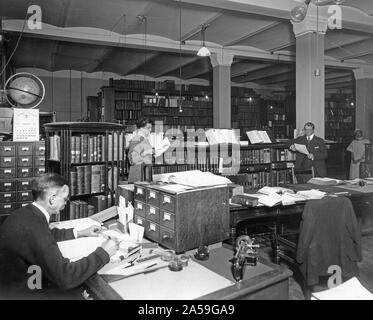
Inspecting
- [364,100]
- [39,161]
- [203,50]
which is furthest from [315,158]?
[364,100]

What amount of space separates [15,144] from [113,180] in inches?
71.0

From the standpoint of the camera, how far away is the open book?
5.81 metres

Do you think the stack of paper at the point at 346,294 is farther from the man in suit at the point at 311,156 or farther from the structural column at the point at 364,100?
the structural column at the point at 364,100

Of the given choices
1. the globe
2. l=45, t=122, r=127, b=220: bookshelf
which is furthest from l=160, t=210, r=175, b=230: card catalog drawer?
the globe

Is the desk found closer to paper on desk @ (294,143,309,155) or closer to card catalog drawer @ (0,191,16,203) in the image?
paper on desk @ (294,143,309,155)

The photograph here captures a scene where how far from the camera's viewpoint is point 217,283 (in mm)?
1485

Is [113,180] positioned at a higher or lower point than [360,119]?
lower

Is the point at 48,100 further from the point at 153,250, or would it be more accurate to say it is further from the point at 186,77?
the point at 153,250

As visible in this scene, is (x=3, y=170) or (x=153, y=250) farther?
(x=3, y=170)

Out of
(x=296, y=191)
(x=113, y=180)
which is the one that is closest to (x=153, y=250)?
(x=296, y=191)

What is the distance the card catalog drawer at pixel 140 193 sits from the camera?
2162 mm

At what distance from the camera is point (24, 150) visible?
16.9ft

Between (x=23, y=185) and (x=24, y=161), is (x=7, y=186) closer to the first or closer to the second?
(x=23, y=185)

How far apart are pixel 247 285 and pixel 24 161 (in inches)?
182
